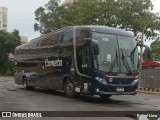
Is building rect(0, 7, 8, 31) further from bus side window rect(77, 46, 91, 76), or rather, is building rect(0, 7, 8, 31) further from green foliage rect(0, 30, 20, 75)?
bus side window rect(77, 46, 91, 76)

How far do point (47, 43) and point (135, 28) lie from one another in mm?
23441

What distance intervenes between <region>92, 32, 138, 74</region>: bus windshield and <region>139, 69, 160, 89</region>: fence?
1357cm

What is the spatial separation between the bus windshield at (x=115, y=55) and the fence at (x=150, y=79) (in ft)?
44.5

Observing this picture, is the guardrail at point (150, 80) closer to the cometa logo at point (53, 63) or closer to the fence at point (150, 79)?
the fence at point (150, 79)

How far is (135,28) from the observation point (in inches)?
1751

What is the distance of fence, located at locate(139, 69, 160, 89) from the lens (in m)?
31.2

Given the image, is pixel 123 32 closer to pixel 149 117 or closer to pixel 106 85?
pixel 106 85

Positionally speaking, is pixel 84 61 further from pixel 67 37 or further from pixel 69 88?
pixel 67 37

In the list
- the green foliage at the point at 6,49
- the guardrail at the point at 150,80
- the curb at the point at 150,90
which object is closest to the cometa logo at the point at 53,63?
the curb at the point at 150,90

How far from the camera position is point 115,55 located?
1728cm

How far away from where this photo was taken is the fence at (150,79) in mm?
31172

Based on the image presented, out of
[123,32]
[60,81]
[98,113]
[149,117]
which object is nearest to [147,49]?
[123,32]

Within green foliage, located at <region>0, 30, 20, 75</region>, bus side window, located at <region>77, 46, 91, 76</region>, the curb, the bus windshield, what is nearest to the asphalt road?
bus side window, located at <region>77, 46, 91, 76</region>

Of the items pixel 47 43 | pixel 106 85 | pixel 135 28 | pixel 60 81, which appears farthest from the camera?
pixel 135 28
